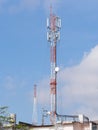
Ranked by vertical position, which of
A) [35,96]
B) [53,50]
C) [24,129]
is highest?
[53,50]

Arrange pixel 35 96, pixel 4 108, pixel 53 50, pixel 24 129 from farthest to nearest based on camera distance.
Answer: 1. pixel 35 96
2. pixel 53 50
3. pixel 24 129
4. pixel 4 108

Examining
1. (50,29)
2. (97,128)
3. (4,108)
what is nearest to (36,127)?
(97,128)

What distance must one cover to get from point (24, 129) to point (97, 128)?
16523 millimetres

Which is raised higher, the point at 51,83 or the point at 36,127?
the point at 51,83

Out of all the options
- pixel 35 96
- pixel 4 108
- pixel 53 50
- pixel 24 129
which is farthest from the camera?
pixel 35 96

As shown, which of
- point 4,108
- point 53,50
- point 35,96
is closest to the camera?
point 4,108

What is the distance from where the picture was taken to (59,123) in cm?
9256

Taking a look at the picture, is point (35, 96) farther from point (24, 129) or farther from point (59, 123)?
point (24, 129)

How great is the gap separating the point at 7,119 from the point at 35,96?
24637mm

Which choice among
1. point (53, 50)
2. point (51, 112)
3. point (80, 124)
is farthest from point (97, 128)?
point (53, 50)

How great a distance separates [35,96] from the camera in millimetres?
97188

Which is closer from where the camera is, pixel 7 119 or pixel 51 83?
pixel 7 119

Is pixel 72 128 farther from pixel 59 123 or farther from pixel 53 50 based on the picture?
pixel 53 50

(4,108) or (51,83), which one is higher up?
(51,83)
